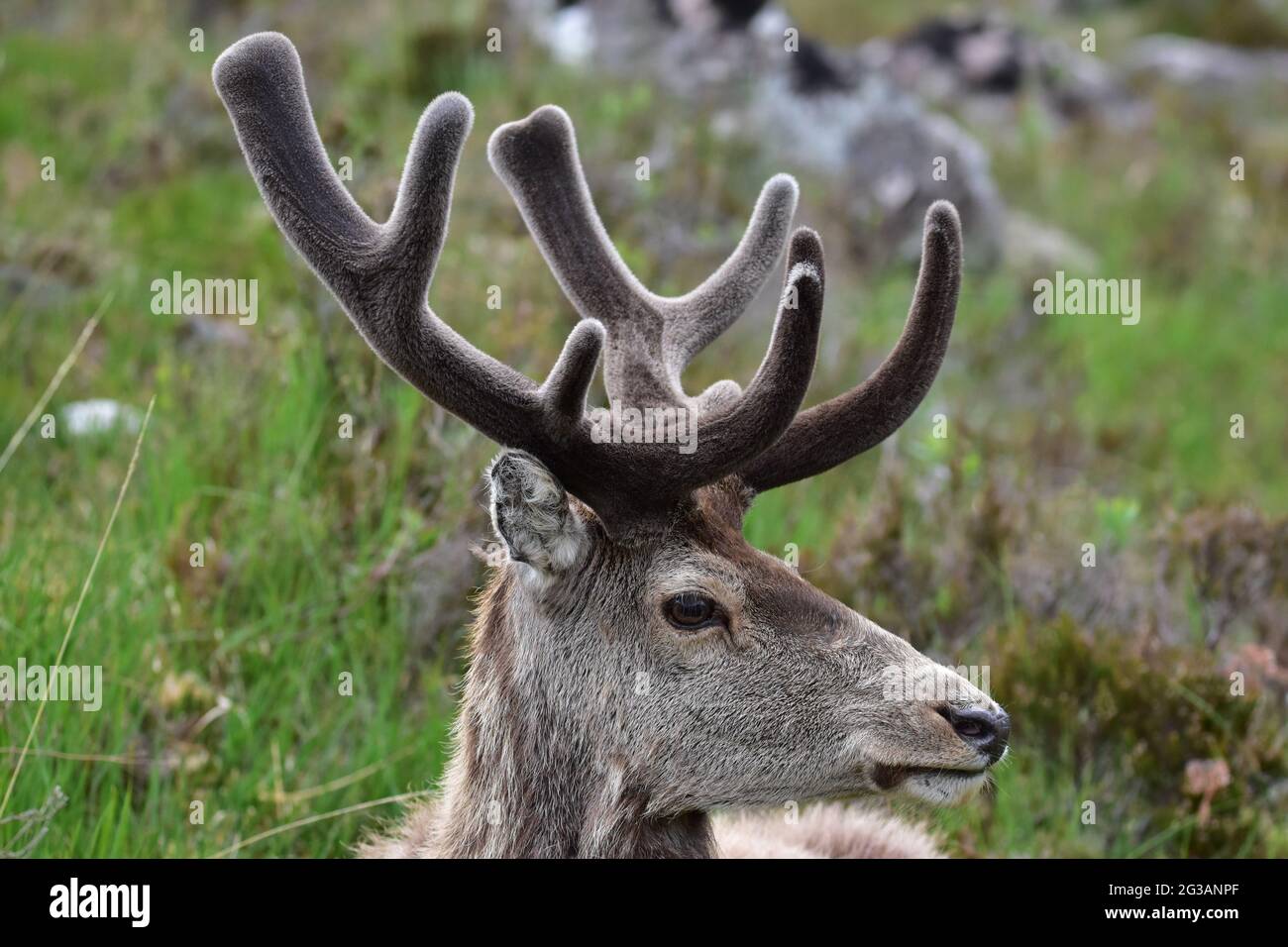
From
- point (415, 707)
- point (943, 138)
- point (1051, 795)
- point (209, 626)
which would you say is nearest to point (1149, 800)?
point (1051, 795)

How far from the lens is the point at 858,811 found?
5.45m

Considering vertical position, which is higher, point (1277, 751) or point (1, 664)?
point (1, 664)

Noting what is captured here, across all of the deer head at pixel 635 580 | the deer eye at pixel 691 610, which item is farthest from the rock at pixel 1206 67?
the deer eye at pixel 691 610

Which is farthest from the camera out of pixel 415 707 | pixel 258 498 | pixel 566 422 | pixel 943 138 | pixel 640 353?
pixel 943 138

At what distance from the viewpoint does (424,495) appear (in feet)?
19.5

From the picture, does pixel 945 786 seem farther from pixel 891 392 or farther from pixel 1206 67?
→ pixel 1206 67

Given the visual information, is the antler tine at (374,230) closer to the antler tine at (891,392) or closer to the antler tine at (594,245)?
the antler tine at (891,392)

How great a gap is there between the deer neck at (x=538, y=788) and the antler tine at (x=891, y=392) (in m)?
0.81

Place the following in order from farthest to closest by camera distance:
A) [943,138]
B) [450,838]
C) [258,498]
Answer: [943,138], [258,498], [450,838]

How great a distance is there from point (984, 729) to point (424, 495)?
2.83 meters

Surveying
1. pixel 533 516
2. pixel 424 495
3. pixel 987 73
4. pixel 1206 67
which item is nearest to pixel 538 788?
pixel 533 516

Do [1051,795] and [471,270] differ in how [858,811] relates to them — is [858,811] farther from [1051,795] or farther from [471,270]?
[471,270]

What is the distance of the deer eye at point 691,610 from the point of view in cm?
391

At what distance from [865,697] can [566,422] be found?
0.98 m
